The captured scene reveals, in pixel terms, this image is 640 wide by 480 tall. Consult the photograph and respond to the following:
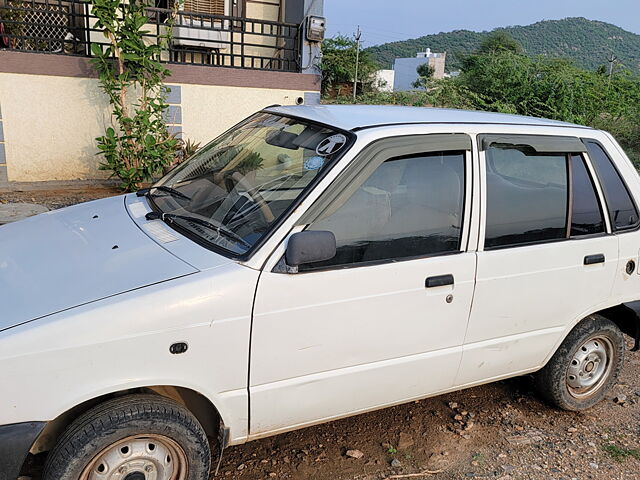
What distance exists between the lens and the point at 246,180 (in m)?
3.27

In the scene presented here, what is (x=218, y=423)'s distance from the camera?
9.29 feet

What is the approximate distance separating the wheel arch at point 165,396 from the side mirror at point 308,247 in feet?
2.42

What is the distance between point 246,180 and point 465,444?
202cm

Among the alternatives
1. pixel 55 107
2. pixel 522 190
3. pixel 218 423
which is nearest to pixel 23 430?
pixel 218 423

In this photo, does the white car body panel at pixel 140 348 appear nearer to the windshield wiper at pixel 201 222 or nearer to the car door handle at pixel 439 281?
the windshield wiper at pixel 201 222

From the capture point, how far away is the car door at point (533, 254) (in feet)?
11.0

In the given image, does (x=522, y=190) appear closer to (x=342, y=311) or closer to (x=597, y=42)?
(x=342, y=311)

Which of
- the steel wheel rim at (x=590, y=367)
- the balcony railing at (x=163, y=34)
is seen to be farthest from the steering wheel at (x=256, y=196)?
the balcony railing at (x=163, y=34)

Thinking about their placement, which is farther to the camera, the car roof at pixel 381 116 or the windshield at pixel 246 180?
the car roof at pixel 381 116

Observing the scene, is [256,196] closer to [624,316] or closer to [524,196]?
[524,196]

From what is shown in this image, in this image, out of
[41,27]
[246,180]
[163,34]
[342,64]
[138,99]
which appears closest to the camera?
[246,180]

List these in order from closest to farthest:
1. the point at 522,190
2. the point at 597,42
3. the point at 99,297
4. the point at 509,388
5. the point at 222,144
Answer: the point at 99,297 < the point at 522,190 < the point at 222,144 < the point at 509,388 < the point at 597,42

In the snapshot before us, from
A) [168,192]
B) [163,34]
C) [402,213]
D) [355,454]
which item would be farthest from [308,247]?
[163,34]

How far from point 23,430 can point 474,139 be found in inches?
100
